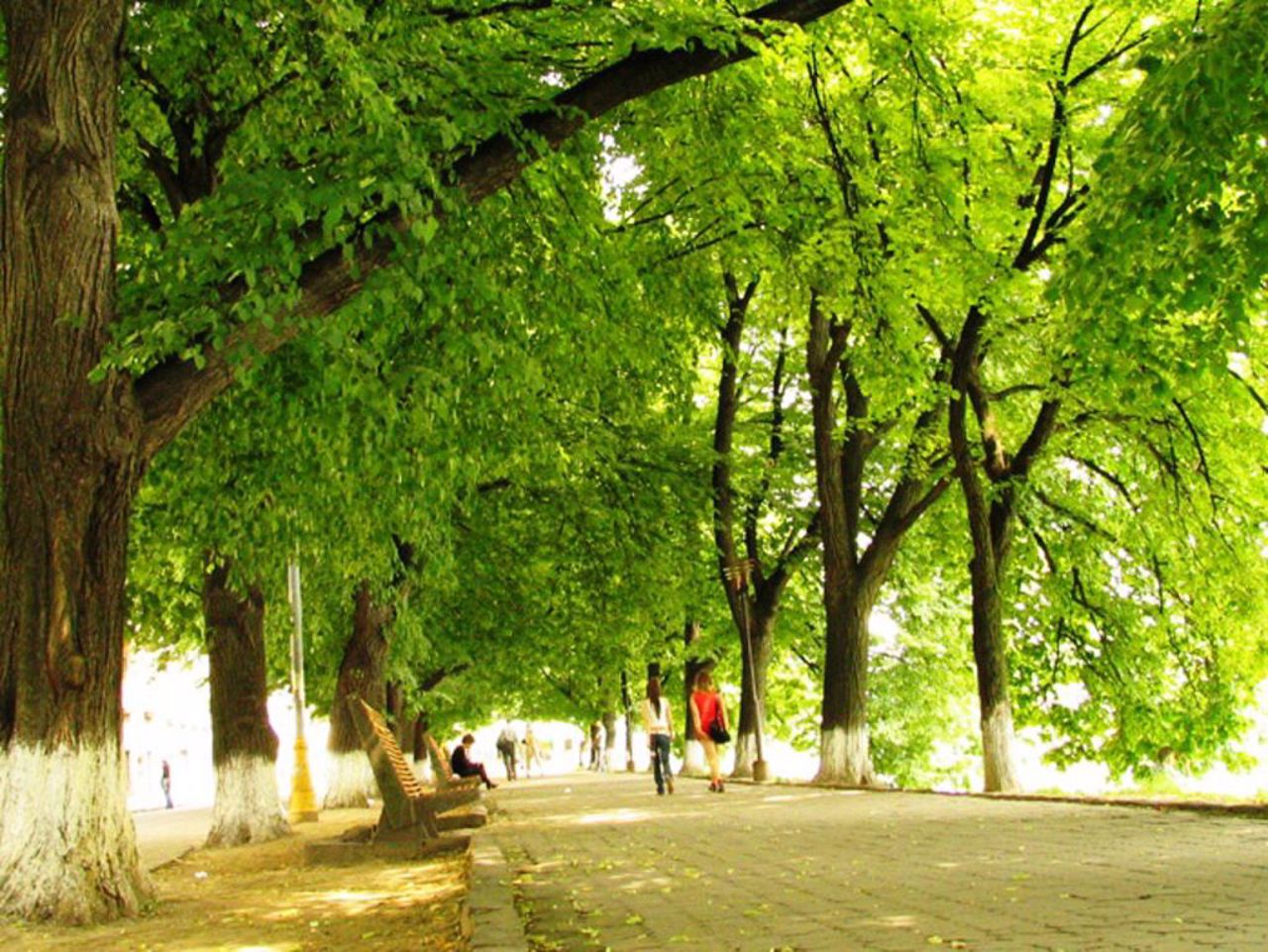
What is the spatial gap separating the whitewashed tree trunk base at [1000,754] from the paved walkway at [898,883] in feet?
14.2

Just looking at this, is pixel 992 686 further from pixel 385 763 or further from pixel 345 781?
pixel 345 781

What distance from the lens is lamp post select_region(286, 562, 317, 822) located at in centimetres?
2330

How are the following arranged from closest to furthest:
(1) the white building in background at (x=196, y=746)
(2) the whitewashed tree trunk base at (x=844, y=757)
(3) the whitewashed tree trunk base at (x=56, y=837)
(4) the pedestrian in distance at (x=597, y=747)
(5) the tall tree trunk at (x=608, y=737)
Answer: (3) the whitewashed tree trunk base at (x=56, y=837), (2) the whitewashed tree trunk base at (x=844, y=757), (1) the white building in background at (x=196, y=746), (5) the tall tree trunk at (x=608, y=737), (4) the pedestrian in distance at (x=597, y=747)

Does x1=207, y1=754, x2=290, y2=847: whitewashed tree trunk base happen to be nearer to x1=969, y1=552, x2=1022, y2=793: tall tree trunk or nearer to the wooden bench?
the wooden bench

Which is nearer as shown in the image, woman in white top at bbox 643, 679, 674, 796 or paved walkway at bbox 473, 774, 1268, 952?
paved walkway at bbox 473, 774, 1268, 952

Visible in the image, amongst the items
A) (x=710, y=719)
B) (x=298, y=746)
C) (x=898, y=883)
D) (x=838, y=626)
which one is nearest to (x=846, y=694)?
(x=838, y=626)

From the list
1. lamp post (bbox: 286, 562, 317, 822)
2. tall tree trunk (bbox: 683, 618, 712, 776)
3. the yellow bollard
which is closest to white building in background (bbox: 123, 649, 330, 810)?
Answer: tall tree trunk (bbox: 683, 618, 712, 776)

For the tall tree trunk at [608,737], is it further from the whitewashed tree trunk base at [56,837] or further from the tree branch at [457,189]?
the whitewashed tree trunk base at [56,837]

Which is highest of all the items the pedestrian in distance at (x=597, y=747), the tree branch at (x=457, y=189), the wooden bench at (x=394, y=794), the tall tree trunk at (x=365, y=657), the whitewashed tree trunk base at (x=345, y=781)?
the tree branch at (x=457, y=189)

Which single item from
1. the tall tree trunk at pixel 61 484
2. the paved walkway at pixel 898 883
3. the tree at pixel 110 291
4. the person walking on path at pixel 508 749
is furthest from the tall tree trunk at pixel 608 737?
the tall tree trunk at pixel 61 484

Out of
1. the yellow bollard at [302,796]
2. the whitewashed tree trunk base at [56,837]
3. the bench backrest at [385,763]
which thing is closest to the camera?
the whitewashed tree trunk base at [56,837]

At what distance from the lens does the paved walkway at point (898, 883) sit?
6.29 m

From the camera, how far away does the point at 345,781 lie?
29203 mm

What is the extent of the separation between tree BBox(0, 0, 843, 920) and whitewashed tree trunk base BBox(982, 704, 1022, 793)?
422 inches
